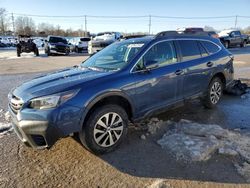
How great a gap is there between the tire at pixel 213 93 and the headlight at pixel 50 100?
3.43m

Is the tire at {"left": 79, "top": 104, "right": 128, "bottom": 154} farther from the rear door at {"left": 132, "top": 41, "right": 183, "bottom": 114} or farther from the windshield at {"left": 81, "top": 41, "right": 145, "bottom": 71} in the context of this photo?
the windshield at {"left": 81, "top": 41, "right": 145, "bottom": 71}

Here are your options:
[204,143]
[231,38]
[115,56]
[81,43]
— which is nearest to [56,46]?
[81,43]

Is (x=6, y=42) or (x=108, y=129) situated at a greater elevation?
(x=6, y=42)

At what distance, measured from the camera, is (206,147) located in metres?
3.84

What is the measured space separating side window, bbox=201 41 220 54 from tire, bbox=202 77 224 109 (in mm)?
623

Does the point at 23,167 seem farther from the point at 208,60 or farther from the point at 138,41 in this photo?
the point at 208,60

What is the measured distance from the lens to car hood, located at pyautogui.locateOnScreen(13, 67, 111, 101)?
3.50 metres

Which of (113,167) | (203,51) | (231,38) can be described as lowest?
(113,167)

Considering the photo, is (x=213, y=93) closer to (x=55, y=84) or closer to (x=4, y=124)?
(x=55, y=84)

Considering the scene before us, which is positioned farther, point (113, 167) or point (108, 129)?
point (108, 129)

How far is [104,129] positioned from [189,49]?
2553mm

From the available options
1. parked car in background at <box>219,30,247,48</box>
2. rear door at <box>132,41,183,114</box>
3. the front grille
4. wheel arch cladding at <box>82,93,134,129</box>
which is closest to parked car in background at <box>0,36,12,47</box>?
parked car in background at <box>219,30,247,48</box>

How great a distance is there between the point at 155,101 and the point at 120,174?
1.56 meters

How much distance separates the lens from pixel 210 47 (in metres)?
5.80
